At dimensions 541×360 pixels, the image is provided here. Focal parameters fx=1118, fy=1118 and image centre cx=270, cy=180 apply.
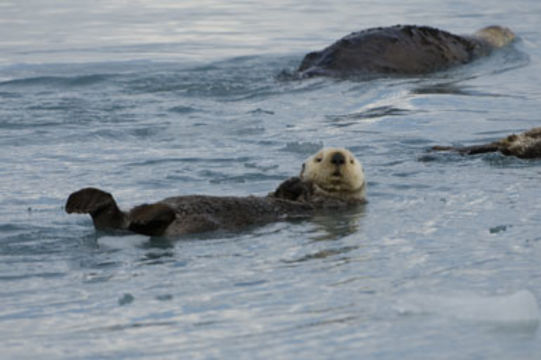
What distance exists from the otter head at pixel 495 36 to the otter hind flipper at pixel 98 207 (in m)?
7.65

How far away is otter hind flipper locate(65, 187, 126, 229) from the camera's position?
557 cm

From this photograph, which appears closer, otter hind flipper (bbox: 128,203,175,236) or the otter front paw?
otter hind flipper (bbox: 128,203,175,236)

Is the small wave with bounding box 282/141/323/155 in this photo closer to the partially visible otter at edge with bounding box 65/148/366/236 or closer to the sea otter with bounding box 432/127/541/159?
the sea otter with bounding box 432/127/541/159

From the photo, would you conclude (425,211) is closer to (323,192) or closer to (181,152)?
(323,192)

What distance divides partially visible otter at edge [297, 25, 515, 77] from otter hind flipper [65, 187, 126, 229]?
Result: 5227mm

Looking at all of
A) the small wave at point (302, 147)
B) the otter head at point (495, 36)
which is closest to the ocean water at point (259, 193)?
the small wave at point (302, 147)

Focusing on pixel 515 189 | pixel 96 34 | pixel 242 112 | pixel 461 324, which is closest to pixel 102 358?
pixel 461 324

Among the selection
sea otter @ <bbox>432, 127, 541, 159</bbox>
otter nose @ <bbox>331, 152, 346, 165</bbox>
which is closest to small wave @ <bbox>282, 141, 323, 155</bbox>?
sea otter @ <bbox>432, 127, 541, 159</bbox>

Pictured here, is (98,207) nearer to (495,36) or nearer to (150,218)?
(150,218)

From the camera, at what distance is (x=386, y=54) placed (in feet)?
36.1

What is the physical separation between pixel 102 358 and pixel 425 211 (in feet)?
9.05

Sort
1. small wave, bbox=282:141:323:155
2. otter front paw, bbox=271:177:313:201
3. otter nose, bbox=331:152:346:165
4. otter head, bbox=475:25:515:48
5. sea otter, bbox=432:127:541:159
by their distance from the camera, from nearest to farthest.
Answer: otter front paw, bbox=271:177:313:201 < otter nose, bbox=331:152:346:165 < sea otter, bbox=432:127:541:159 < small wave, bbox=282:141:323:155 < otter head, bbox=475:25:515:48

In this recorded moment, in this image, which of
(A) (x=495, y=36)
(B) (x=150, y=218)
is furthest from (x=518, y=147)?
(A) (x=495, y=36)

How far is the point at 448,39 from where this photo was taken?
11773 millimetres
